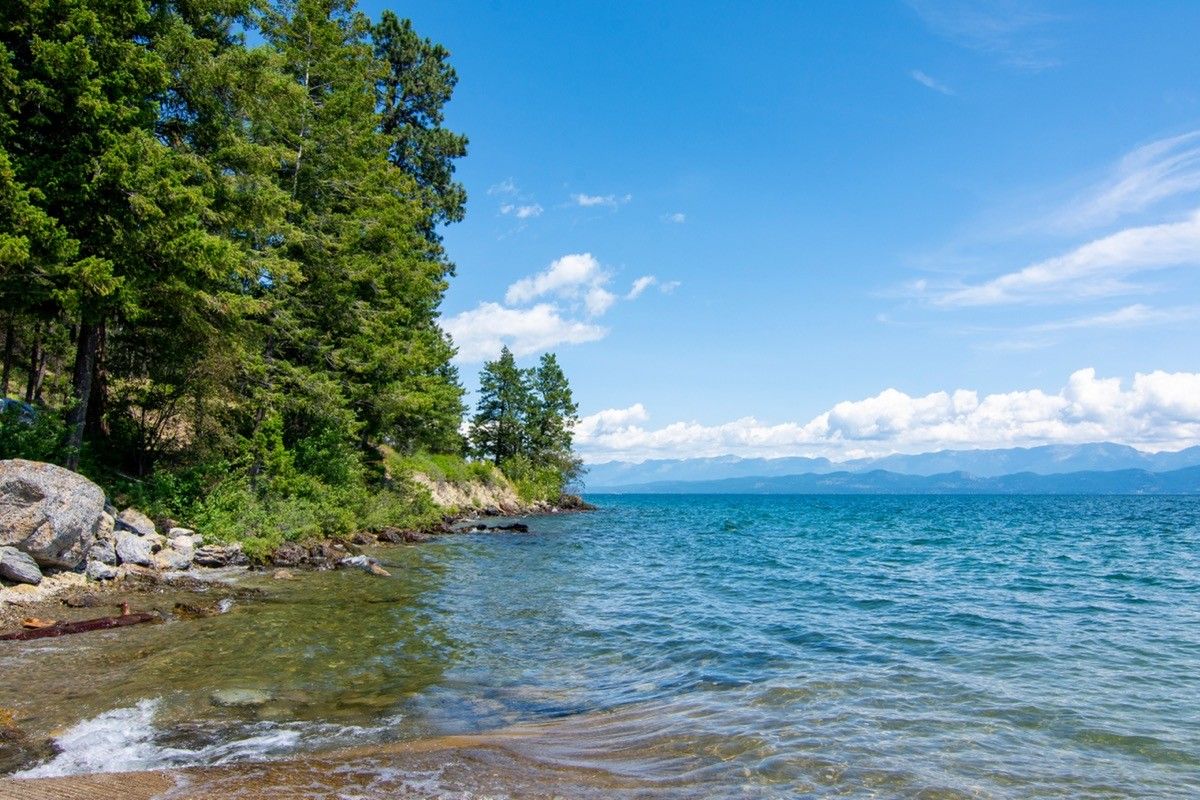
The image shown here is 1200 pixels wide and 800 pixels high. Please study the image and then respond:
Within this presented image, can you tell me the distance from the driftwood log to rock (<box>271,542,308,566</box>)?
8.93 metres

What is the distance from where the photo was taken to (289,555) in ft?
75.9

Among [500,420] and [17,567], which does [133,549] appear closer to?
[17,567]

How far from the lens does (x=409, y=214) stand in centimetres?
3578

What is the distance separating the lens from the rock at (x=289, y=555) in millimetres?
22672

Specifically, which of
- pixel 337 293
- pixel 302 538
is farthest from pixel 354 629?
pixel 337 293

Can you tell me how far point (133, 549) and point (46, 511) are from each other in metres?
3.98

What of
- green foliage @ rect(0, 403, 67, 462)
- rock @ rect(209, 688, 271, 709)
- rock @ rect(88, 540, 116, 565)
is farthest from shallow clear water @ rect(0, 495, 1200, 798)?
green foliage @ rect(0, 403, 67, 462)

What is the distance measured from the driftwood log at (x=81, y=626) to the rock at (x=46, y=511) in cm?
274

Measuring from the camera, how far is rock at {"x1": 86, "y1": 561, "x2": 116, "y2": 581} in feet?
52.7

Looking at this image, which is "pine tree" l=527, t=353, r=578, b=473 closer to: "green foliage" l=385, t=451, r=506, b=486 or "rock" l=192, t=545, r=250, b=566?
"green foliage" l=385, t=451, r=506, b=486

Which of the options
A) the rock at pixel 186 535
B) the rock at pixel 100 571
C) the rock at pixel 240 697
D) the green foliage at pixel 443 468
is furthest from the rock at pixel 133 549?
the green foliage at pixel 443 468

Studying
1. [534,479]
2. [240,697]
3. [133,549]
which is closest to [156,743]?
[240,697]

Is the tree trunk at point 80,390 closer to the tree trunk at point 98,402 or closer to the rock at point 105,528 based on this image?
the rock at point 105,528

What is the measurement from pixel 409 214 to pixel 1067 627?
31.7 metres
